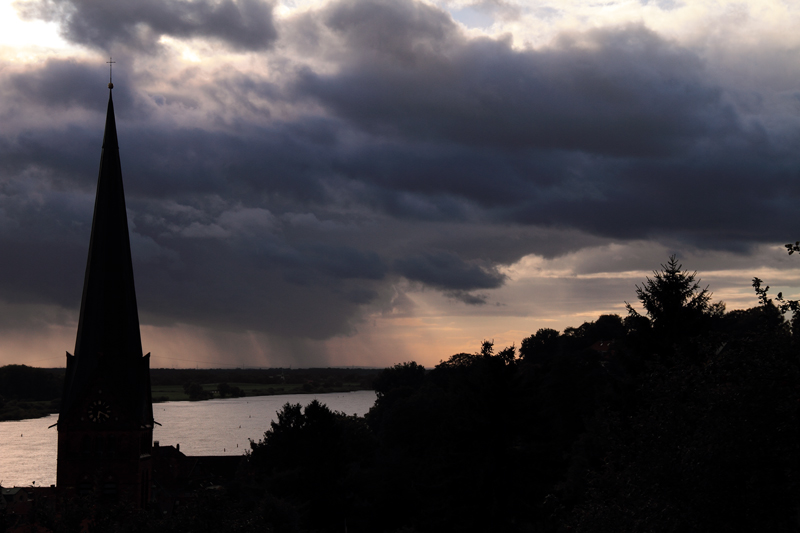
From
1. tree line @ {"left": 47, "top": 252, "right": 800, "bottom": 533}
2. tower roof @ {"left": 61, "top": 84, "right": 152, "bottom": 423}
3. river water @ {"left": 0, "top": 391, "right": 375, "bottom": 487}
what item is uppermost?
tower roof @ {"left": 61, "top": 84, "right": 152, "bottom": 423}

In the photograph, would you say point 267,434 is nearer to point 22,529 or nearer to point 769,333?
point 22,529

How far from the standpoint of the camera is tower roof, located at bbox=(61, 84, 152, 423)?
44.3 meters

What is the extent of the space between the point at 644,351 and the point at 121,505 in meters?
19.8

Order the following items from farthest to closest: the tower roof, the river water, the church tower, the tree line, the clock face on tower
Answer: the river water → the tower roof → the clock face on tower → the church tower → the tree line

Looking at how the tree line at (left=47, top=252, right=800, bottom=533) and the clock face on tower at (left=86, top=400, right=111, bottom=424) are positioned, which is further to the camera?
the clock face on tower at (left=86, top=400, right=111, bottom=424)

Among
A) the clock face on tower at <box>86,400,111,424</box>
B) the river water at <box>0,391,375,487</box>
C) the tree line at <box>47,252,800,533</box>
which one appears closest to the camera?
the tree line at <box>47,252,800,533</box>

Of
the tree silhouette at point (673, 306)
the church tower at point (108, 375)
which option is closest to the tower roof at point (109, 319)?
the church tower at point (108, 375)

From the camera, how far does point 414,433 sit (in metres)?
92.9

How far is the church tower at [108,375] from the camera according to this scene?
43.4m

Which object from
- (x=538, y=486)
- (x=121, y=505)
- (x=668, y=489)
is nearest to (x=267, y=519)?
(x=538, y=486)

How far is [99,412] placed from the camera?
4372cm

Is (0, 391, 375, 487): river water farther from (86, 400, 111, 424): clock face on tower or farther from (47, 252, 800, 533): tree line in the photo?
(86, 400, 111, 424): clock face on tower

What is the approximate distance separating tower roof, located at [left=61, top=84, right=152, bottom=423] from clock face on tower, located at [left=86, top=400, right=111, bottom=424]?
3.19 feet

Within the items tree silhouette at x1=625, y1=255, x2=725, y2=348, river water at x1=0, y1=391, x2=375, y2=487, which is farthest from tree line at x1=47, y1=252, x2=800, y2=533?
river water at x1=0, y1=391, x2=375, y2=487
